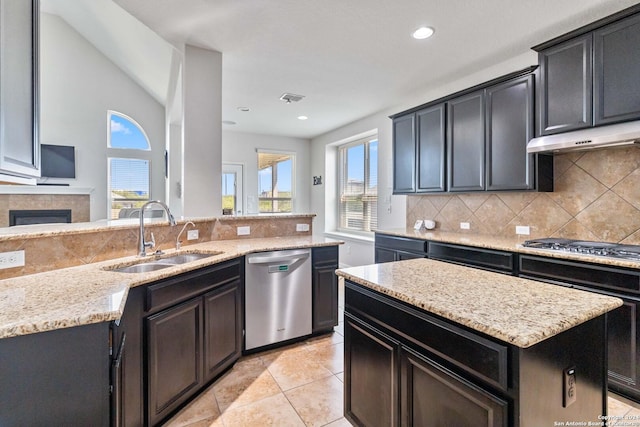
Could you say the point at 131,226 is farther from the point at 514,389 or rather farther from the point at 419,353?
the point at 514,389

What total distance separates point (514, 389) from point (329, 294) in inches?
84.4

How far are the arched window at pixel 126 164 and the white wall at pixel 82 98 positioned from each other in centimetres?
12

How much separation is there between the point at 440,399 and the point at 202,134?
2908mm

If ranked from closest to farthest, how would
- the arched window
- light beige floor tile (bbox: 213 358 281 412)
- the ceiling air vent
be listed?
light beige floor tile (bbox: 213 358 281 412) < the ceiling air vent < the arched window

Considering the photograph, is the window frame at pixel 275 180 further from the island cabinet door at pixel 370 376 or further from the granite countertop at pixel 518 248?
the island cabinet door at pixel 370 376

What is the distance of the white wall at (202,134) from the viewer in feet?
9.78

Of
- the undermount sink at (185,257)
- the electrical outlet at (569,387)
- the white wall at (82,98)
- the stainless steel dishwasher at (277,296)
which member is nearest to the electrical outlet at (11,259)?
the undermount sink at (185,257)

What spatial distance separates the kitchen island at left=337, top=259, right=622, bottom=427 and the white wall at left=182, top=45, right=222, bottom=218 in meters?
2.07

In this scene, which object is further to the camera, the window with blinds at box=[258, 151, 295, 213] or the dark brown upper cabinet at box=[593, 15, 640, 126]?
the window with blinds at box=[258, 151, 295, 213]

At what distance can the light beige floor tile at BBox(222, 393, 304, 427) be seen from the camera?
1.81 m

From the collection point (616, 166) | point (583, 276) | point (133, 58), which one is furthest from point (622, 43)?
point (133, 58)

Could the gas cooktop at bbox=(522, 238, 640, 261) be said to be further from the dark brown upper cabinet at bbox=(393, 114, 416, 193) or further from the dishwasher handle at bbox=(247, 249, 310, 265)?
the dishwasher handle at bbox=(247, 249, 310, 265)

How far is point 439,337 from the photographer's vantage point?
3.63 feet

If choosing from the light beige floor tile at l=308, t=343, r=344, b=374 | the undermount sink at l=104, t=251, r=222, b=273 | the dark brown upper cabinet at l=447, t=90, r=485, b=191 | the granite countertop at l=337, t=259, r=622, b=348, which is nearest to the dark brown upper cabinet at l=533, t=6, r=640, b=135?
the dark brown upper cabinet at l=447, t=90, r=485, b=191
